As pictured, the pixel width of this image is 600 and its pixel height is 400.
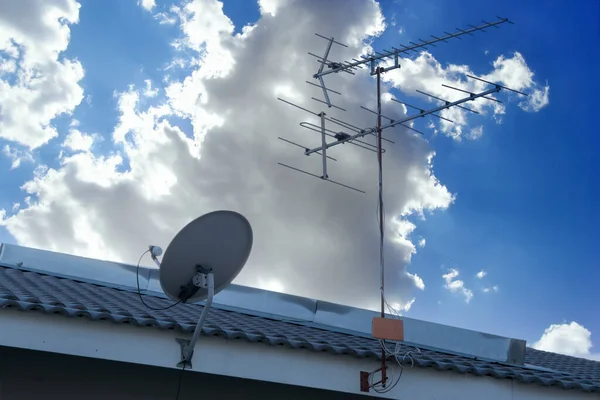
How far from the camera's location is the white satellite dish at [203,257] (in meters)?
3.78

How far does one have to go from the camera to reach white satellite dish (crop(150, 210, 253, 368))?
378 centimetres

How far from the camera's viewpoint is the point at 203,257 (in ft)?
12.8

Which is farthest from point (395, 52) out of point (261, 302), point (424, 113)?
point (261, 302)

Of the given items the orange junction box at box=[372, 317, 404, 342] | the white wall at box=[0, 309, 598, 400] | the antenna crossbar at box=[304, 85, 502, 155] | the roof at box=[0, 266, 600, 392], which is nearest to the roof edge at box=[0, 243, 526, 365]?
the roof at box=[0, 266, 600, 392]

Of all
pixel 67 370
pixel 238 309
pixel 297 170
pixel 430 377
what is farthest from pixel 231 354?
pixel 297 170

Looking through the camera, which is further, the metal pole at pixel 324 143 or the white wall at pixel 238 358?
the metal pole at pixel 324 143

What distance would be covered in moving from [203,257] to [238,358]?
28.3 inches

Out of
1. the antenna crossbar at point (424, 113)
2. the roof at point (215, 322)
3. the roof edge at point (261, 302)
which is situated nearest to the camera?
the roof at point (215, 322)

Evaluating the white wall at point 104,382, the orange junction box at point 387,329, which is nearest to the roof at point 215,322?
the orange junction box at point 387,329

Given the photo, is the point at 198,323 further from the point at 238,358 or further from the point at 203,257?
the point at 238,358

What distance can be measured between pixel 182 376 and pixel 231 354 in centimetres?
67

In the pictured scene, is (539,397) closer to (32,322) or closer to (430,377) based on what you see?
(430,377)

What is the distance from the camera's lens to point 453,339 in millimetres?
6105

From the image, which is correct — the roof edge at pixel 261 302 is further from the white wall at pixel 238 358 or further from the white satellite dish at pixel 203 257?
the white satellite dish at pixel 203 257
